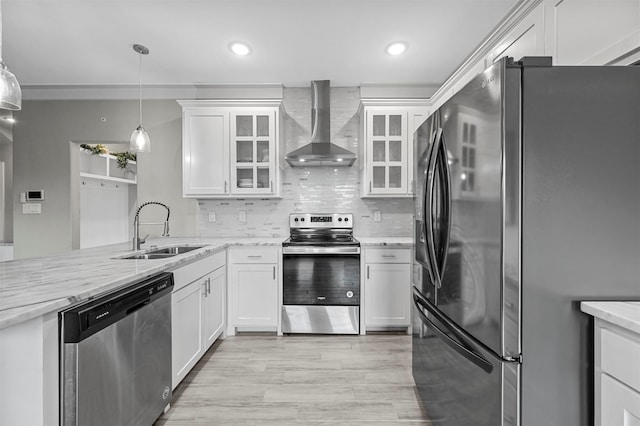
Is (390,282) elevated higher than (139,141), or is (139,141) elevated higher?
(139,141)

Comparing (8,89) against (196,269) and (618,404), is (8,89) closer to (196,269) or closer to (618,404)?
(196,269)

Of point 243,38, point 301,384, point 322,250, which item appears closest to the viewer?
point 301,384

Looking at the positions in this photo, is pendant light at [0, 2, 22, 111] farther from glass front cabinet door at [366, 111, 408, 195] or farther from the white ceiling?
glass front cabinet door at [366, 111, 408, 195]

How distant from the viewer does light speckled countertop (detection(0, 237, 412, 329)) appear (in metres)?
1.02

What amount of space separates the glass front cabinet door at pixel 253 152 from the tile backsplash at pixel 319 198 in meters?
0.33

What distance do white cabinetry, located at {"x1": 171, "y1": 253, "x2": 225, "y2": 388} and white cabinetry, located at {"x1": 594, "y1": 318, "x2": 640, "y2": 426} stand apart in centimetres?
202

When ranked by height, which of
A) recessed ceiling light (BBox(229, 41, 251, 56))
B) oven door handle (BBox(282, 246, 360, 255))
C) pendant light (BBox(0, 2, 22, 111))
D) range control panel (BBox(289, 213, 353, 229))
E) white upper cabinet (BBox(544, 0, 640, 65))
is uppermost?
recessed ceiling light (BBox(229, 41, 251, 56))

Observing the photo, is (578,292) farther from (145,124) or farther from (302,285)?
(145,124)

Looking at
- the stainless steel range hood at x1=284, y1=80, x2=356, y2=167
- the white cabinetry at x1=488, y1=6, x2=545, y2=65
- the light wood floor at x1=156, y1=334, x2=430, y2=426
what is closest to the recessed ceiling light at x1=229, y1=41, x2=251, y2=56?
the stainless steel range hood at x1=284, y1=80, x2=356, y2=167

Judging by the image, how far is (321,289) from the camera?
3.04 m

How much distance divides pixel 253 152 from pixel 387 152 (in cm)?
143

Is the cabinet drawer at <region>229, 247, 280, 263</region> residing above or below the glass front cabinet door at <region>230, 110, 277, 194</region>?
below

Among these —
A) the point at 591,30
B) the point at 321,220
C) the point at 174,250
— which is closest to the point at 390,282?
the point at 321,220

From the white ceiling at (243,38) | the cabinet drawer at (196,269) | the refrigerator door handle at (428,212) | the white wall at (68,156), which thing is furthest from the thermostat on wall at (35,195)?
the refrigerator door handle at (428,212)
